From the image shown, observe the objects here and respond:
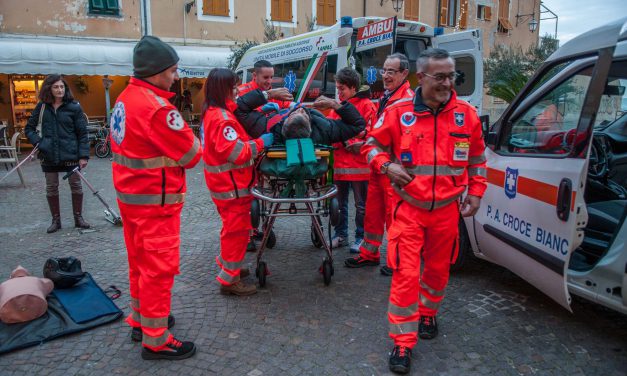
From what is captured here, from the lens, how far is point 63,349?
335 cm

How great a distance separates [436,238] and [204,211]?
4.86 metres

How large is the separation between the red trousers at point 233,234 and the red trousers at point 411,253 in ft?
4.52

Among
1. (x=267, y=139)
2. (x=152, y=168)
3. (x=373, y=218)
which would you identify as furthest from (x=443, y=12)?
(x=152, y=168)

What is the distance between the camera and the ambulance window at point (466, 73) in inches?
368

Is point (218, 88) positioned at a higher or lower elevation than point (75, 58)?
lower

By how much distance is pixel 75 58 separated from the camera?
49.8 ft

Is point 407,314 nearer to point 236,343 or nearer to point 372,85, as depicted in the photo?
point 236,343

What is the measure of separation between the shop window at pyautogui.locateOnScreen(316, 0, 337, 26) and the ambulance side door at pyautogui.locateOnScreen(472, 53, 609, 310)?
1706cm

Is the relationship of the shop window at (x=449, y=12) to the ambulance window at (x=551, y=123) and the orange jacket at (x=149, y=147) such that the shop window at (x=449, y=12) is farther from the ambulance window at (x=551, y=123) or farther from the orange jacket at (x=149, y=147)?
the orange jacket at (x=149, y=147)

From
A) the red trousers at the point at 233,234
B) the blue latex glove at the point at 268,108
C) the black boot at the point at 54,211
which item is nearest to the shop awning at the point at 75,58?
the black boot at the point at 54,211

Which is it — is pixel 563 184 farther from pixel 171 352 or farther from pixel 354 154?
pixel 171 352

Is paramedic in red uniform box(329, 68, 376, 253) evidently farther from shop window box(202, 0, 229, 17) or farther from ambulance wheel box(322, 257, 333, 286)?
shop window box(202, 0, 229, 17)

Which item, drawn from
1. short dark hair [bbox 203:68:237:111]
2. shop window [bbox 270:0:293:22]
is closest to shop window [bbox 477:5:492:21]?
shop window [bbox 270:0:293:22]

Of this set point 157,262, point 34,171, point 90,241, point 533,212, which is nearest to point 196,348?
point 157,262
